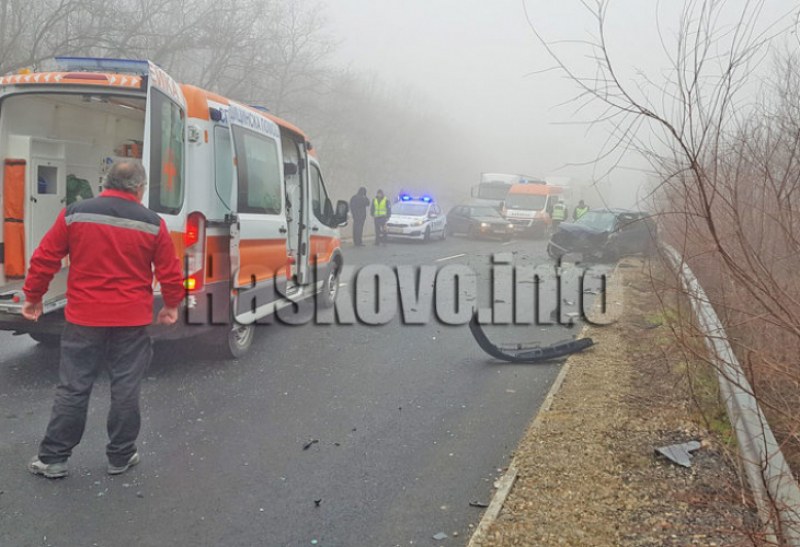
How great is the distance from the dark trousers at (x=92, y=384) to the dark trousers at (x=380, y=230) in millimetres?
16956

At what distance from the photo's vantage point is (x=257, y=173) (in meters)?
6.15

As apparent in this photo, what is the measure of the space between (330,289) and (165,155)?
15.1 ft

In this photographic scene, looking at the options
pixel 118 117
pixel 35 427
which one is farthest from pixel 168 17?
pixel 35 427

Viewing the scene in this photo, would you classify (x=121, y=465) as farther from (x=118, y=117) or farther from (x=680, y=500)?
(x=118, y=117)

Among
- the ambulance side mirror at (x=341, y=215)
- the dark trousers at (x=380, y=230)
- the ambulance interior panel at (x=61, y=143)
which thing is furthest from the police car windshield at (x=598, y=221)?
the ambulance interior panel at (x=61, y=143)

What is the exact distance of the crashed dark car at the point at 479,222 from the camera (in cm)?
2536

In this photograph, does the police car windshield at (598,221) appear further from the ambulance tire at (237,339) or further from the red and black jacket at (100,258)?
the red and black jacket at (100,258)

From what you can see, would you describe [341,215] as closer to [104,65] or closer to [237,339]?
[237,339]

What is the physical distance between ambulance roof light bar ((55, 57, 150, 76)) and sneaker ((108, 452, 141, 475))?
2722 mm

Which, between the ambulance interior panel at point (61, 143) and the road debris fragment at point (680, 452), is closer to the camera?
the road debris fragment at point (680, 452)

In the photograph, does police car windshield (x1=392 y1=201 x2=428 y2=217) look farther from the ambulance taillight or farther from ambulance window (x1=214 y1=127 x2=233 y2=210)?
the ambulance taillight

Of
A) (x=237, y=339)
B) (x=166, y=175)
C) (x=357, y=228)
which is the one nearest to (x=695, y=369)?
(x=237, y=339)

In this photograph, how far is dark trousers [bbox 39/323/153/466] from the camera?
3.72 metres

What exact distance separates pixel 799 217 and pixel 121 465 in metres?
4.08
